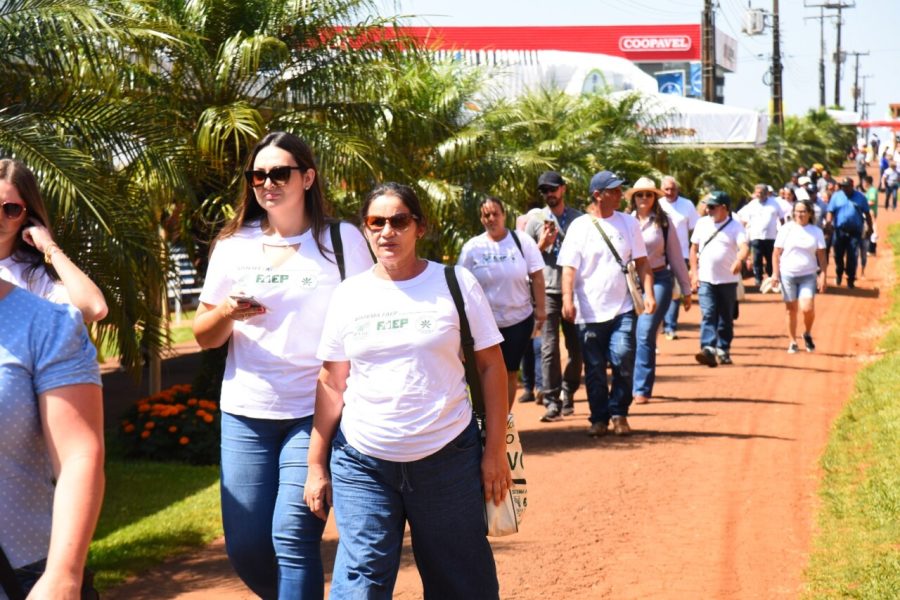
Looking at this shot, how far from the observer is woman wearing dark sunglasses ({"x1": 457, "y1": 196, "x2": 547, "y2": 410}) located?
9312 millimetres

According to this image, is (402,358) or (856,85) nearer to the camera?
(402,358)

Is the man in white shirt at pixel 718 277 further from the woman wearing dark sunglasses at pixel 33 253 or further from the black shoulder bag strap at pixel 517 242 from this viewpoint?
the woman wearing dark sunglasses at pixel 33 253

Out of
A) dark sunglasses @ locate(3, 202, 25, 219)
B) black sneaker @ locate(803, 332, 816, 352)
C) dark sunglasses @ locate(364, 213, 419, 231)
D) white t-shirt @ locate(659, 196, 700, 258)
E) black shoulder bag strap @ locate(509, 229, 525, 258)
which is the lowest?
black sneaker @ locate(803, 332, 816, 352)

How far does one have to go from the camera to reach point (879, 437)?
9664 mm

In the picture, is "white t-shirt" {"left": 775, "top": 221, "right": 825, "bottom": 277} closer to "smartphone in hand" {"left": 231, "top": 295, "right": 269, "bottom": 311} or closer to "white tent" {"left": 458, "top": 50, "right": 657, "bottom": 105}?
"white tent" {"left": 458, "top": 50, "right": 657, "bottom": 105}

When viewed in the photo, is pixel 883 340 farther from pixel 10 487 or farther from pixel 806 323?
pixel 10 487

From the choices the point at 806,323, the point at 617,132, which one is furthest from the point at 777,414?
the point at 617,132

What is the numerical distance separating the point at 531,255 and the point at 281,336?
5.14m

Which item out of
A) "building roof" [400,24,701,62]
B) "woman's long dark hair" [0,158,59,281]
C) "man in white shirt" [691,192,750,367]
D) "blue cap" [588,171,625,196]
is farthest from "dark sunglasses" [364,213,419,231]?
"building roof" [400,24,701,62]

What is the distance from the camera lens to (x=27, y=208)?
4152 mm

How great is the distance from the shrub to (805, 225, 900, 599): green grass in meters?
5.04

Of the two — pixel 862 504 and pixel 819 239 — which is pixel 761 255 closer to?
pixel 819 239

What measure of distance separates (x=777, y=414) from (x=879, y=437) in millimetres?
1940

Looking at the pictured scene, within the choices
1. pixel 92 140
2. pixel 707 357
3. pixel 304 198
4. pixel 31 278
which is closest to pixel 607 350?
pixel 92 140
